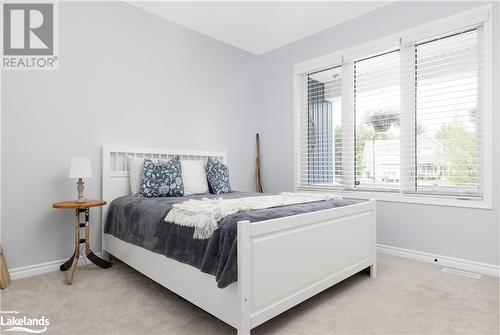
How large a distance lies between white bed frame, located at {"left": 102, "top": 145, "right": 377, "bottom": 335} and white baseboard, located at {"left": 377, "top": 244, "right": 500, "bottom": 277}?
0.75 metres

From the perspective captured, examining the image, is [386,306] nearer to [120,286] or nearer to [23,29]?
[120,286]

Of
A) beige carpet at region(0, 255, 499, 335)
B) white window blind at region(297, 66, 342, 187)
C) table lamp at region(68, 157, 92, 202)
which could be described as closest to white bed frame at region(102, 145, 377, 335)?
beige carpet at region(0, 255, 499, 335)

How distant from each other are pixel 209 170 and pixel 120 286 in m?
1.48

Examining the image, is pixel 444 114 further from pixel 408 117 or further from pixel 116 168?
pixel 116 168

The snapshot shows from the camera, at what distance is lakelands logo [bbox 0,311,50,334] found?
1647 millimetres

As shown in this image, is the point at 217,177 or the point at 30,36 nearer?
the point at 30,36

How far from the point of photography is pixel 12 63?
8.08 feet

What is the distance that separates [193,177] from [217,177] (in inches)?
10.4

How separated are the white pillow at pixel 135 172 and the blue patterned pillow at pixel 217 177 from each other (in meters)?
0.73

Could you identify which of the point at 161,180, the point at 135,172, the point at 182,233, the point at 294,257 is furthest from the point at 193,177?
the point at 294,257

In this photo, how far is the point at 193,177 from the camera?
316 cm

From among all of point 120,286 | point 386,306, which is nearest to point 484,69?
point 386,306

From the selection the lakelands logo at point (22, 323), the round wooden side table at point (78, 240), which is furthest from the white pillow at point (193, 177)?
the lakelands logo at point (22, 323)

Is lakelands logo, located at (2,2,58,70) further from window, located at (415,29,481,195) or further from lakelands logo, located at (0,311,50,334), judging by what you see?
window, located at (415,29,481,195)
